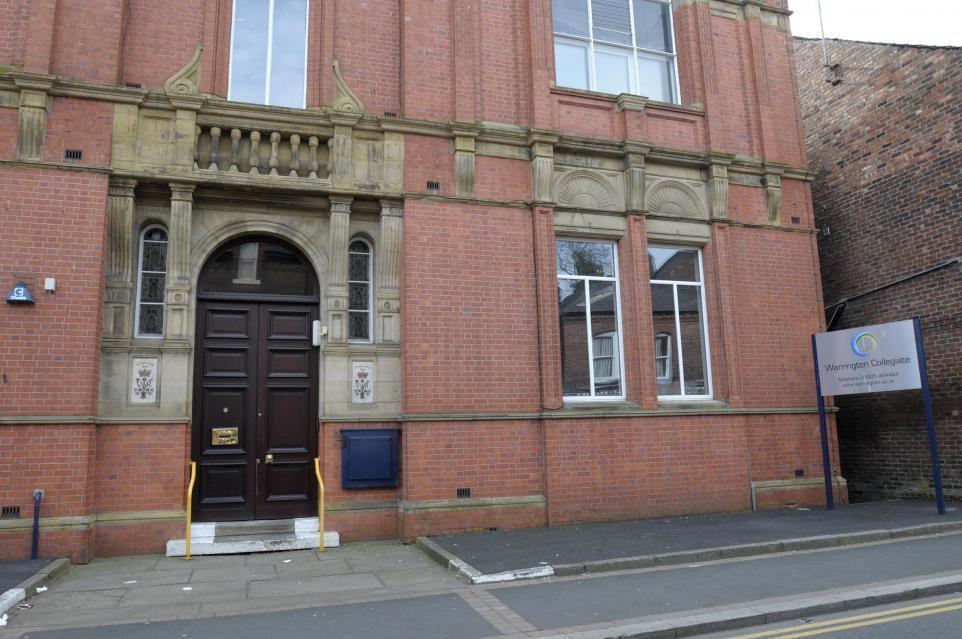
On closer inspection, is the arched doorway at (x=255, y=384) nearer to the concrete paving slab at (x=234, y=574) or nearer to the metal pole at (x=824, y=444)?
the concrete paving slab at (x=234, y=574)

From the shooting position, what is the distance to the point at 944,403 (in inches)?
488

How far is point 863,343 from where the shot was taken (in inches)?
438

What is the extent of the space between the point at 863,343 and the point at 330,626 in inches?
363

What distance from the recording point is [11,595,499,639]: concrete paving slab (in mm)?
5703

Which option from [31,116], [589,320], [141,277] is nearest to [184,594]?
[141,277]

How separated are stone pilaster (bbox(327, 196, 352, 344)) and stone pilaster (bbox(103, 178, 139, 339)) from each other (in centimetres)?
259

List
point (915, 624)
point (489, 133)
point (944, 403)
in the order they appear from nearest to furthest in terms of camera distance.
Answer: point (915, 624), point (489, 133), point (944, 403)

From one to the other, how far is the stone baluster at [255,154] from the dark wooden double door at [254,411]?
1.87 meters

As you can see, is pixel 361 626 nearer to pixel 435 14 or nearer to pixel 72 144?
pixel 72 144

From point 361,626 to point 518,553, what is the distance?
2.77 m

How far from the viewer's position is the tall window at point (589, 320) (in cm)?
1107

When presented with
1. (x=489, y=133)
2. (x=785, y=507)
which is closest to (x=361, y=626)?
(x=489, y=133)

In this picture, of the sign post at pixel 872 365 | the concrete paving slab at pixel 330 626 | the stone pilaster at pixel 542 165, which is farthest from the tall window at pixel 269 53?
the sign post at pixel 872 365

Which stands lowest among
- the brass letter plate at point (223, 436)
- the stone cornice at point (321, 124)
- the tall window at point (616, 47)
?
the brass letter plate at point (223, 436)
